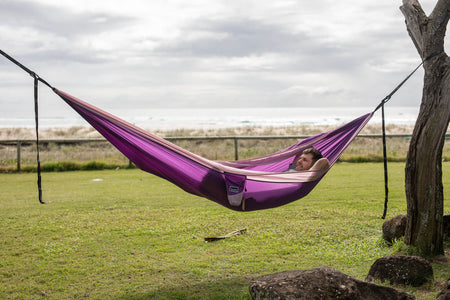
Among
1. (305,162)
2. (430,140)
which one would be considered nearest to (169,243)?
(305,162)

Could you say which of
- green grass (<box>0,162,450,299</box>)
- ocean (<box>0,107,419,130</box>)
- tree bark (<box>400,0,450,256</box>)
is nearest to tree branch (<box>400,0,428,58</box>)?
tree bark (<box>400,0,450,256</box>)

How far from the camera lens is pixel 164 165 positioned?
2.93 m

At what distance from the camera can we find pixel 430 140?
3.03 meters

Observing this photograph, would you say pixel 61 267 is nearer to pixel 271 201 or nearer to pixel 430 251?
pixel 271 201

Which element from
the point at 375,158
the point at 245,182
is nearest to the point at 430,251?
the point at 245,182

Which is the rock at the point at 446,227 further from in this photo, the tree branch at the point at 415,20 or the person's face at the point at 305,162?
the tree branch at the point at 415,20

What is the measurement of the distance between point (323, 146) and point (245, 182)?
133cm

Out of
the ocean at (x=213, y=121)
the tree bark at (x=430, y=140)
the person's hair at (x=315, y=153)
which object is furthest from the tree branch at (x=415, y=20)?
the ocean at (x=213, y=121)

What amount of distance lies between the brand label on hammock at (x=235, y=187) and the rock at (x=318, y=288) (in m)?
0.71

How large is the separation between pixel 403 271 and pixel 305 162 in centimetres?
133

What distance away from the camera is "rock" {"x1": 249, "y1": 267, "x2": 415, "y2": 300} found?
7.13 ft

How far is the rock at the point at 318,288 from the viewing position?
2172mm

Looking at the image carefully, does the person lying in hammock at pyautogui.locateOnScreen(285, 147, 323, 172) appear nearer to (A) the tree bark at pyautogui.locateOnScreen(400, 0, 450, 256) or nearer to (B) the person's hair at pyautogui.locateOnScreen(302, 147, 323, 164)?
(B) the person's hair at pyautogui.locateOnScreen(302, 147, 323, 164)

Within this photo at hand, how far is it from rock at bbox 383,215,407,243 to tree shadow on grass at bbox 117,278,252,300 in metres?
1.37
